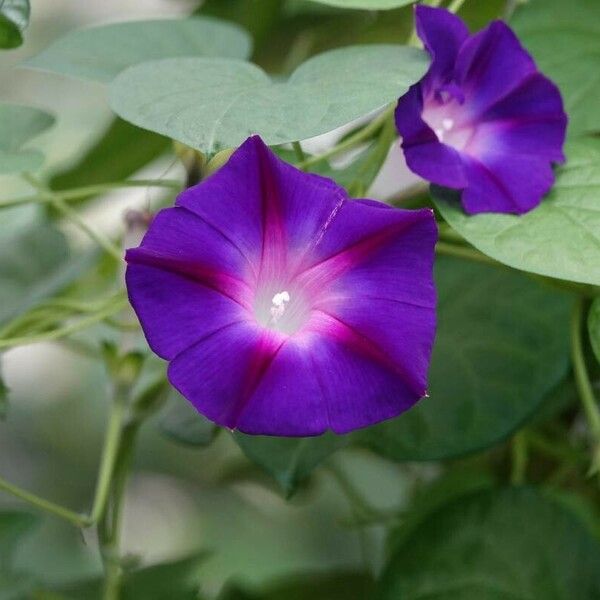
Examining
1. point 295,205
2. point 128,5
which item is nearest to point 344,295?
point 295,205

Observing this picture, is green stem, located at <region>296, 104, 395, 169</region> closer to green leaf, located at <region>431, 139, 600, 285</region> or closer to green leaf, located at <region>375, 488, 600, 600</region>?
green leaf, located at <region>431, 139, 600, 285</region>

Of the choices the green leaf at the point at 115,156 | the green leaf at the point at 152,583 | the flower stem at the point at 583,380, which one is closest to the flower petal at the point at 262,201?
the flower stem at the point at 583,380

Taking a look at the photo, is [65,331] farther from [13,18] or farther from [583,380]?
[583,380]

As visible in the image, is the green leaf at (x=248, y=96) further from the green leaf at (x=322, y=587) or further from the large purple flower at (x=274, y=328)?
the green leaf at (x=322, y=587)

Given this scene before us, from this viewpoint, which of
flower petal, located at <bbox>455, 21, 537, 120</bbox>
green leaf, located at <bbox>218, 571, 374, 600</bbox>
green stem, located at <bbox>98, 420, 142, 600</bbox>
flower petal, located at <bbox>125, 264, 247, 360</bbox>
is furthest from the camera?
green leaf, located at <bbox>218, 571, 374, 600</bbox>

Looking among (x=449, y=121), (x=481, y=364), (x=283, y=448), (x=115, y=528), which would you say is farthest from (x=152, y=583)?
(x=449, y=121)

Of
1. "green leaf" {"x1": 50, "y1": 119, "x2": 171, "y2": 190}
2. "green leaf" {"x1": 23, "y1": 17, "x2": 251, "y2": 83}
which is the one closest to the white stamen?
"green leaf" {"x1": 23, "y1": 17, "x2": 251, "y2": 83}

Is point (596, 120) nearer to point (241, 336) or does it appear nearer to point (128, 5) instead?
point (241, 336)
